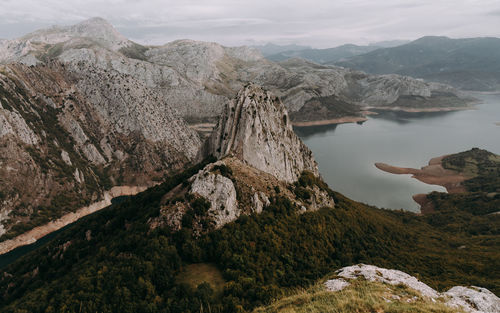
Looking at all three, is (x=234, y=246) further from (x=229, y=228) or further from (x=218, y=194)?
(x=218, y=194)

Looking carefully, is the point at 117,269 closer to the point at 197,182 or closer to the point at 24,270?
the point at 197,182

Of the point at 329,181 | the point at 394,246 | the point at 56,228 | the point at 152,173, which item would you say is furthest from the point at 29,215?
the point at 329,181

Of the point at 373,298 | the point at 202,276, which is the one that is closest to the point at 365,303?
the point at 373,298

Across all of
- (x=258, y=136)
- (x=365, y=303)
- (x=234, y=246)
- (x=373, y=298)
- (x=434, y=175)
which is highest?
(x=258, y=136)

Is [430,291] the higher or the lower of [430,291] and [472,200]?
the higher

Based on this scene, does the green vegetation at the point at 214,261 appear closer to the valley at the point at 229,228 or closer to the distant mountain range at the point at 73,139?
the valley at the point at 229,228
